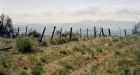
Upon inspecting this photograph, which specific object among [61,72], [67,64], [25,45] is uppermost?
[25,45]

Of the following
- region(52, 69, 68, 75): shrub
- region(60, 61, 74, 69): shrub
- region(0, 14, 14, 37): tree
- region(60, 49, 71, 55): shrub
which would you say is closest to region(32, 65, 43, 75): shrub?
region(52, 69, 68, 75): shrub

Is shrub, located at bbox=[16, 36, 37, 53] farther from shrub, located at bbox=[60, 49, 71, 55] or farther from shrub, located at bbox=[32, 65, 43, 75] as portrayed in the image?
shrub, located at bbox=[32, 65, 43, 75]

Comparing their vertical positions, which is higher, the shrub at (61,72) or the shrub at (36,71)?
the shrub at (36,71)

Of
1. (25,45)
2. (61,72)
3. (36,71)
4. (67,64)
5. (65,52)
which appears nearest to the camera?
(36,71)

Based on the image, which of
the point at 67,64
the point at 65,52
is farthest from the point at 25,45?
the point at 67,64

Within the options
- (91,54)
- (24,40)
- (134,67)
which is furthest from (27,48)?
(134,67)

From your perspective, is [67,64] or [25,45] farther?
[25,45]

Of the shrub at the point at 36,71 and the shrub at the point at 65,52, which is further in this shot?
the shrub at the point at 65,52

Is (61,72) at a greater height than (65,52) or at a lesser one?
lesser

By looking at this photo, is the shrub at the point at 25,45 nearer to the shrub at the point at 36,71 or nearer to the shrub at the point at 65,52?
the shrub at the point at 65,52

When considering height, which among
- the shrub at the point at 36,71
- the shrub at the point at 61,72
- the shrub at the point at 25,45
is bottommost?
the shrub at the point at 61,72

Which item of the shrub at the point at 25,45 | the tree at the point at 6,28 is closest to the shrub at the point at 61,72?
the shrub at the point at 25,45

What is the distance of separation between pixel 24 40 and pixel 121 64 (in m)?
10.7

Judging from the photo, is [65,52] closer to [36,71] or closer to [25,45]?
[25,45]
